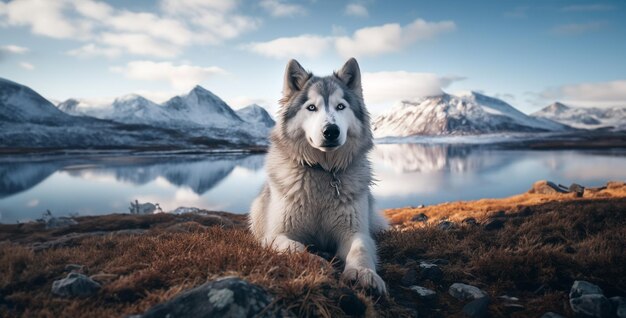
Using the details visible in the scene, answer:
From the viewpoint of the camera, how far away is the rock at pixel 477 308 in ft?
12.5

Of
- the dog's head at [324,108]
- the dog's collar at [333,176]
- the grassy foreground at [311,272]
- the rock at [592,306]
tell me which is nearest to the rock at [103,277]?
the grassy foreground at [311,272]

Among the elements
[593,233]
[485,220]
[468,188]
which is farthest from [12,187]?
[468,188]

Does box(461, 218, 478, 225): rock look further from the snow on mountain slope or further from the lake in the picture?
the snow on mountain slope

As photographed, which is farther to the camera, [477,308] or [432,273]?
[432,273]

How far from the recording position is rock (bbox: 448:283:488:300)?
13.9 feet

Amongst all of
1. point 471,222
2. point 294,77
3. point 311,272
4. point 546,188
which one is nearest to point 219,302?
point 311,272

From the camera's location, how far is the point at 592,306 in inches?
142

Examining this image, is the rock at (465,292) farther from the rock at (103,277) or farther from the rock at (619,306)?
the rock at (103,277)

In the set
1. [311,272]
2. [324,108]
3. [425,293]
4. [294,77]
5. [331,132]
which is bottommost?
[425,293]

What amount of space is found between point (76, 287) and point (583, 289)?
5571mm

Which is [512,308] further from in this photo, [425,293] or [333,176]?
[333,176]

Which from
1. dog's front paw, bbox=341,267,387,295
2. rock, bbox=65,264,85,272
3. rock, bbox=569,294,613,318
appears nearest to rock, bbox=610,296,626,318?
rock, bbox=569,294,613,318

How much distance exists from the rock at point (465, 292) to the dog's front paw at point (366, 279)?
1.05m

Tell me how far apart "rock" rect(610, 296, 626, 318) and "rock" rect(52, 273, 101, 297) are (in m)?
5.42
